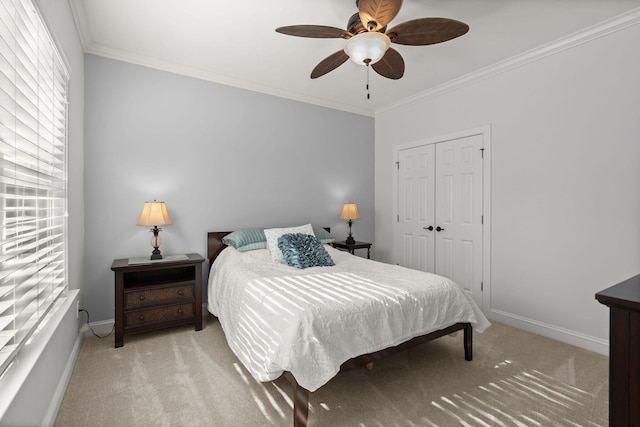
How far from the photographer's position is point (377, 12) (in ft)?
6.14

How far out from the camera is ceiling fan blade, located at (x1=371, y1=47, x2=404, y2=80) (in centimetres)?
238

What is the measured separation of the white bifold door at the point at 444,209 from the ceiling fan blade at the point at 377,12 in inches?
80.8

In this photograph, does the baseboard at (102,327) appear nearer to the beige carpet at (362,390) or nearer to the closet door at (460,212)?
the beige carpet at (362,390)

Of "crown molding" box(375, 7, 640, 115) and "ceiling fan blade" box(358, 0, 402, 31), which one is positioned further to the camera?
"crown molding" box(375, 7, 640, 115)

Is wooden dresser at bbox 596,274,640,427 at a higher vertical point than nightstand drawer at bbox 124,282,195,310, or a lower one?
higher

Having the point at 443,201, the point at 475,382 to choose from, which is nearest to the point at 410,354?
the point at 475,382

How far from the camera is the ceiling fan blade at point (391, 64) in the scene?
238cm

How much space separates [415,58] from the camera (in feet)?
10.3

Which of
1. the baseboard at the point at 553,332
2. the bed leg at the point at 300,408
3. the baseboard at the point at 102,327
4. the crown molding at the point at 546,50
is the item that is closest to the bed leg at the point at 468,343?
the baseboard at the point at 553,332

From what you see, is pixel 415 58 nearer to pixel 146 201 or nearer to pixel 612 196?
pixel 612 196

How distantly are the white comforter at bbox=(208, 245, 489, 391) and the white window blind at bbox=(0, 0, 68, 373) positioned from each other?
3.59 feet

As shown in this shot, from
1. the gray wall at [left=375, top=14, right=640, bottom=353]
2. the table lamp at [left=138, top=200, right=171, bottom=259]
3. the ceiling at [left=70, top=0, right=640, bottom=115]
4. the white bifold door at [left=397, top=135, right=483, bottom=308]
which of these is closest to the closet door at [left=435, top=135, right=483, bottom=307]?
the white bifold door at [left=397, top=135, right=483, bottom=308]

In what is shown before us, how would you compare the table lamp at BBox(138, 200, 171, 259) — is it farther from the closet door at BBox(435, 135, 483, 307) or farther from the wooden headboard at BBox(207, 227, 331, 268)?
the closet door at BBox(435, 135, 483, 307)

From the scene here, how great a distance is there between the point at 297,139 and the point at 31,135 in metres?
A: 2.87
